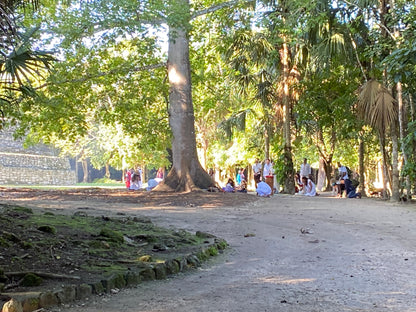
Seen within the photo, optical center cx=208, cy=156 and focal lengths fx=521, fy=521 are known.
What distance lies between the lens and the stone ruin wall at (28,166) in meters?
40.2

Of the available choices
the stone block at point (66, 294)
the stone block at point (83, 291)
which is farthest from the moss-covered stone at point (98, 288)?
the stone block at point (66, 294)

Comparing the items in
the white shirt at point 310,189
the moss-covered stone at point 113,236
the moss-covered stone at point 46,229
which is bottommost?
the moss-covered stone at point 113,236

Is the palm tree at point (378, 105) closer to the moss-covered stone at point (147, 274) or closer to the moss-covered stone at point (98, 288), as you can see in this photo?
the moss-covered stone at point (147, 274)

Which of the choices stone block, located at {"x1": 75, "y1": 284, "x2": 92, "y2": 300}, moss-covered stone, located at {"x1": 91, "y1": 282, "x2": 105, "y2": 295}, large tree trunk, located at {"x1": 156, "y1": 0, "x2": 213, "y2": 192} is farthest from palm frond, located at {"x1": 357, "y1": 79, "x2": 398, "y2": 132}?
stone block, located at {"x1": 75, "y1": 284, "x2": 92, "y2": 300}

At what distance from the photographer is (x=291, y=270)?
6688 mm

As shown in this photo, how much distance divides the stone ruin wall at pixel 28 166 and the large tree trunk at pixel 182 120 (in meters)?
22.6

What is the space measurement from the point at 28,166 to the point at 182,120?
24946mm

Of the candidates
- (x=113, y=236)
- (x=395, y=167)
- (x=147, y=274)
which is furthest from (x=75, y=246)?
(x=395, y=167)

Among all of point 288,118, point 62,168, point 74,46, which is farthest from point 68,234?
point 62,168

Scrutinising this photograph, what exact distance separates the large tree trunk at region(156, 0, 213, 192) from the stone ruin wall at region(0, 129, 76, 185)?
2257cm

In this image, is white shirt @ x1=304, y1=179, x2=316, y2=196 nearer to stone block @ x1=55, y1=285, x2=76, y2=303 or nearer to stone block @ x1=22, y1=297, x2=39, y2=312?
stone block @ x1=55, y1=285, x2=76, y2=303

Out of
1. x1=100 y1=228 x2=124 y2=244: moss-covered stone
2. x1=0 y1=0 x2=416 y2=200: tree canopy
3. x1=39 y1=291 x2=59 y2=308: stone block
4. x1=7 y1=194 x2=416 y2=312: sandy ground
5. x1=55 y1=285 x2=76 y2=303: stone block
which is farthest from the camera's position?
x1=0 y1=0 x2=416 y2=200: tree canopy

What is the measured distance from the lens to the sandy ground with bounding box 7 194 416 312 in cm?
497

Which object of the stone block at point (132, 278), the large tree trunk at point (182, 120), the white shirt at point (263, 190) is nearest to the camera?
the stone block at point (132, 278)
